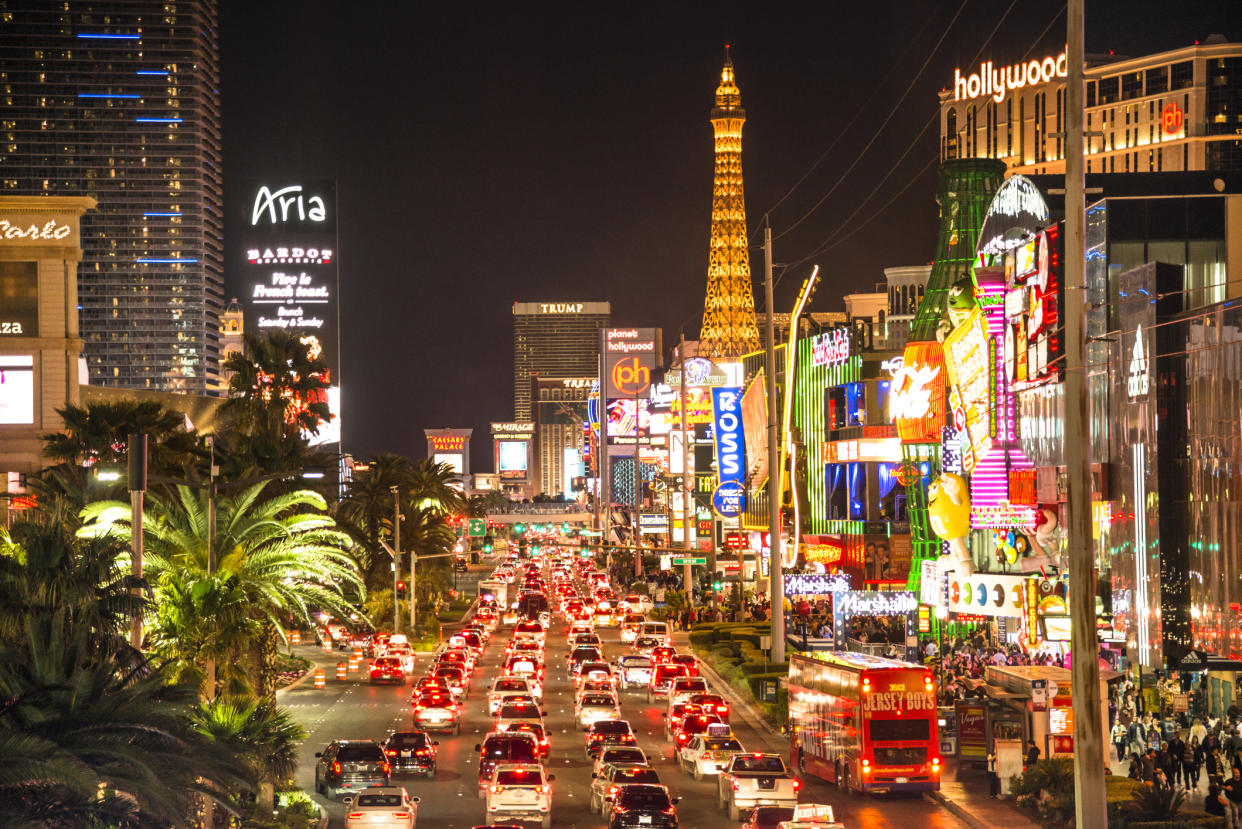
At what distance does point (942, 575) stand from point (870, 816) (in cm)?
2135

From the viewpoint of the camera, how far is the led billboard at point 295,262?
142m

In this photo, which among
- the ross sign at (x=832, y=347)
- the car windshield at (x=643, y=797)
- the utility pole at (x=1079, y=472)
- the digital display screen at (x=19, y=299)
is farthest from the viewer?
the ross sign at (x=832, y=347)

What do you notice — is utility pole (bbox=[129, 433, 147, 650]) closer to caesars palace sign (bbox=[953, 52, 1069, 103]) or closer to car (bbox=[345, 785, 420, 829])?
car (bbox=[345, 785, 420, 829])

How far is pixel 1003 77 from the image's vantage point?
108812mm

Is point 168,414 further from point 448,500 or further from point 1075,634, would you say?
point 448,500

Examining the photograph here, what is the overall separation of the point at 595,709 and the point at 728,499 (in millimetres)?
37874

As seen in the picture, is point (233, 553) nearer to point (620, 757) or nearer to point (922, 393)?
point (620, 757)

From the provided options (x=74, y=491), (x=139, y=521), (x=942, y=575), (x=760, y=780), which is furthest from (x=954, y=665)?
(x=139, y=521)

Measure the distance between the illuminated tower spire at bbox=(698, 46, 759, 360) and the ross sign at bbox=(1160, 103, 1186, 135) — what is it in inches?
1432

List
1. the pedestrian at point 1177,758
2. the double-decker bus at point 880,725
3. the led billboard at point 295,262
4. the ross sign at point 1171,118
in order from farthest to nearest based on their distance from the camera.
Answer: the led billboard at point 295,262
the ross sign at point 1171,118
the pedestrian at point 1177,758
the double-decker bus at point 880,725

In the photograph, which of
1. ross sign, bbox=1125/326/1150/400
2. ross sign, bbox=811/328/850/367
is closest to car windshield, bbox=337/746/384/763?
ross sign, bbox=1125/326/1150/400

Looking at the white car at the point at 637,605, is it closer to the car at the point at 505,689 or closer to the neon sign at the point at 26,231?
the neon sign at the point at 26,231

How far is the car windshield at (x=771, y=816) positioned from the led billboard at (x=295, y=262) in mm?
118300

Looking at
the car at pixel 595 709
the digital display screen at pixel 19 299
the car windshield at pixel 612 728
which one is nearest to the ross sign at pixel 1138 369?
the car windshield at pixel 612 728
